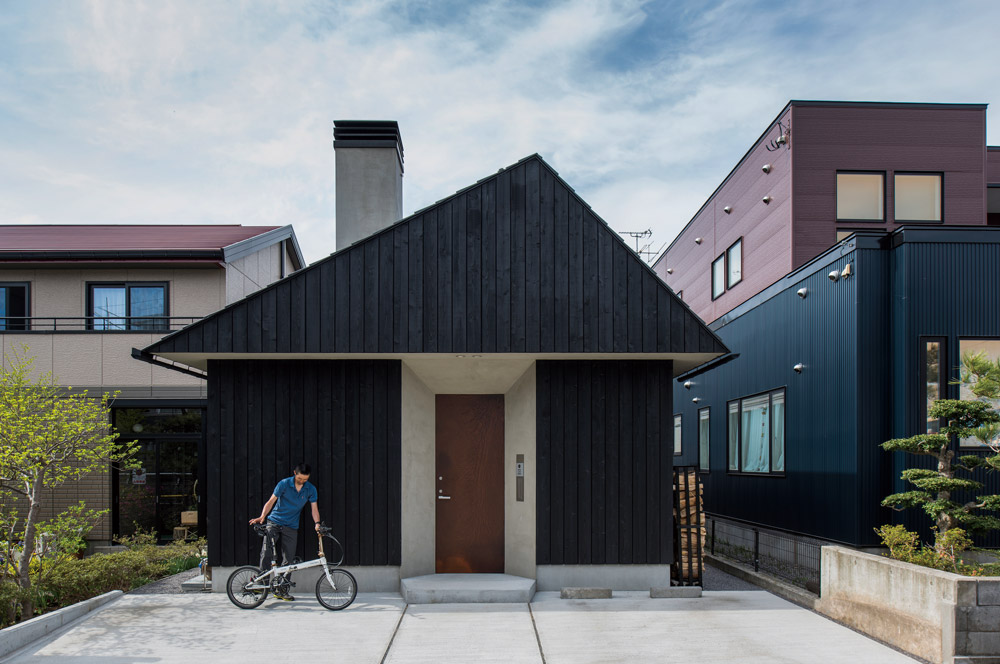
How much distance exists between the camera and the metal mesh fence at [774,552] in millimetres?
10328

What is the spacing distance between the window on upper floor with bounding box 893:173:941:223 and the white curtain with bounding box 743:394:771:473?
4444 millimetres

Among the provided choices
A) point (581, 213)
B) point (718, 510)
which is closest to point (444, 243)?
point (581, 213)

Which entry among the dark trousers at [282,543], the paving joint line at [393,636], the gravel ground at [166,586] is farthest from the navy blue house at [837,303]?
the gravel ground at [166,586]

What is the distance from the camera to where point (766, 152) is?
15859mm

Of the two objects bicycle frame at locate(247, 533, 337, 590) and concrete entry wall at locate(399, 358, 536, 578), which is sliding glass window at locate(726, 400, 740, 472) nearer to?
concrete entry wall at locate(399, 358, 536, 578)

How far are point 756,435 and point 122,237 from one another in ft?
47.2

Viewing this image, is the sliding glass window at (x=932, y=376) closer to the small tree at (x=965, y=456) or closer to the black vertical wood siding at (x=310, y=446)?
the small tree at (x=965, y=456)

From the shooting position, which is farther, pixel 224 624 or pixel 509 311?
pixel 509 311

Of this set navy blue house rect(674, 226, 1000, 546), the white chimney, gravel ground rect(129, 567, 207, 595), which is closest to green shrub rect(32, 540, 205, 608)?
gravel ground rect(129, 567, 207, 595)

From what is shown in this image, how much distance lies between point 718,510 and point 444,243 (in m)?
10.4

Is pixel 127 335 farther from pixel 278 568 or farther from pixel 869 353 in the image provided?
pixel 869 353

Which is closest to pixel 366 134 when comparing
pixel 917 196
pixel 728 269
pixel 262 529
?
pixel 262 529

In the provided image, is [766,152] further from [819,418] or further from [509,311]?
[509,311]

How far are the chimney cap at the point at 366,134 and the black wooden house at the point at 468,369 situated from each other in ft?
10.4
